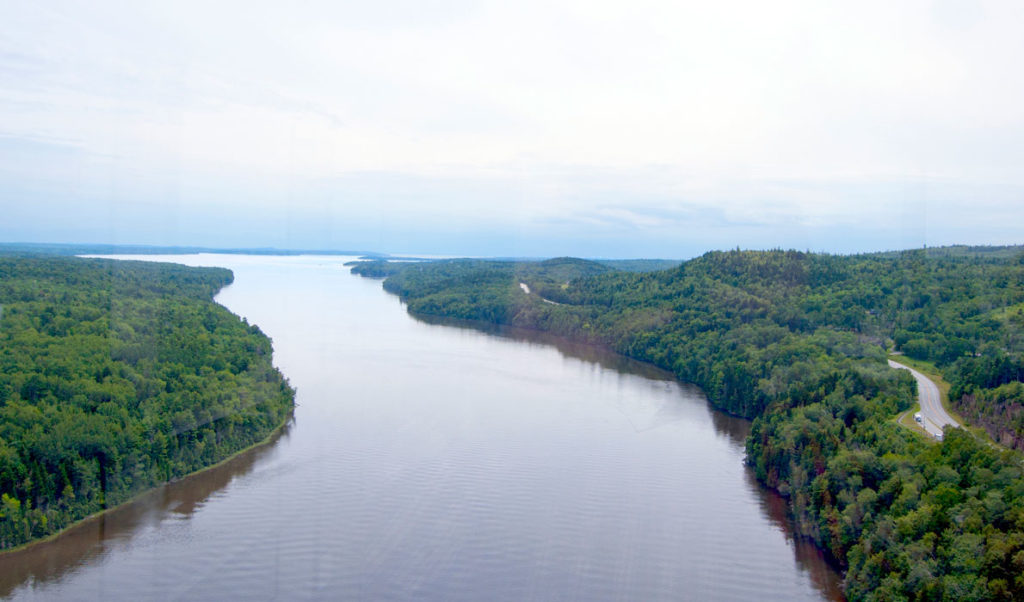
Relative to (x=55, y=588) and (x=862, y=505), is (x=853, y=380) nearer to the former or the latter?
(x=862, y=505)

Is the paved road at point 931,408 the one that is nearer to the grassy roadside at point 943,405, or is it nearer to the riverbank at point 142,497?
the grassy roadside at point 943,405

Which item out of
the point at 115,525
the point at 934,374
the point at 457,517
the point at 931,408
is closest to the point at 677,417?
the point at 931,408

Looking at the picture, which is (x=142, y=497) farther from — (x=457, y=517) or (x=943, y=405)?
(x=943, y=405)

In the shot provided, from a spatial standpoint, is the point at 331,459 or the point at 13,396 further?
the point at 331,459

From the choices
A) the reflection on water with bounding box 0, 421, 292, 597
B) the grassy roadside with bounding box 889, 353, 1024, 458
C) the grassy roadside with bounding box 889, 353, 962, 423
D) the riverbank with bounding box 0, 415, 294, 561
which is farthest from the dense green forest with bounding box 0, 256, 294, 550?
the grassy roadside with bounding box 889, 353, 962, 423

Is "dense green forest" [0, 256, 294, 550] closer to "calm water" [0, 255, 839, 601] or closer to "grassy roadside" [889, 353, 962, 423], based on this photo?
"calm water" [0, 255, 839, 601]

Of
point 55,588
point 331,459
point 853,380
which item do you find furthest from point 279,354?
point 853,380

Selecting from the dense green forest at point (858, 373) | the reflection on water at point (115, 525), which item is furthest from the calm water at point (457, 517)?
the dense green forest at point (858, 373)
